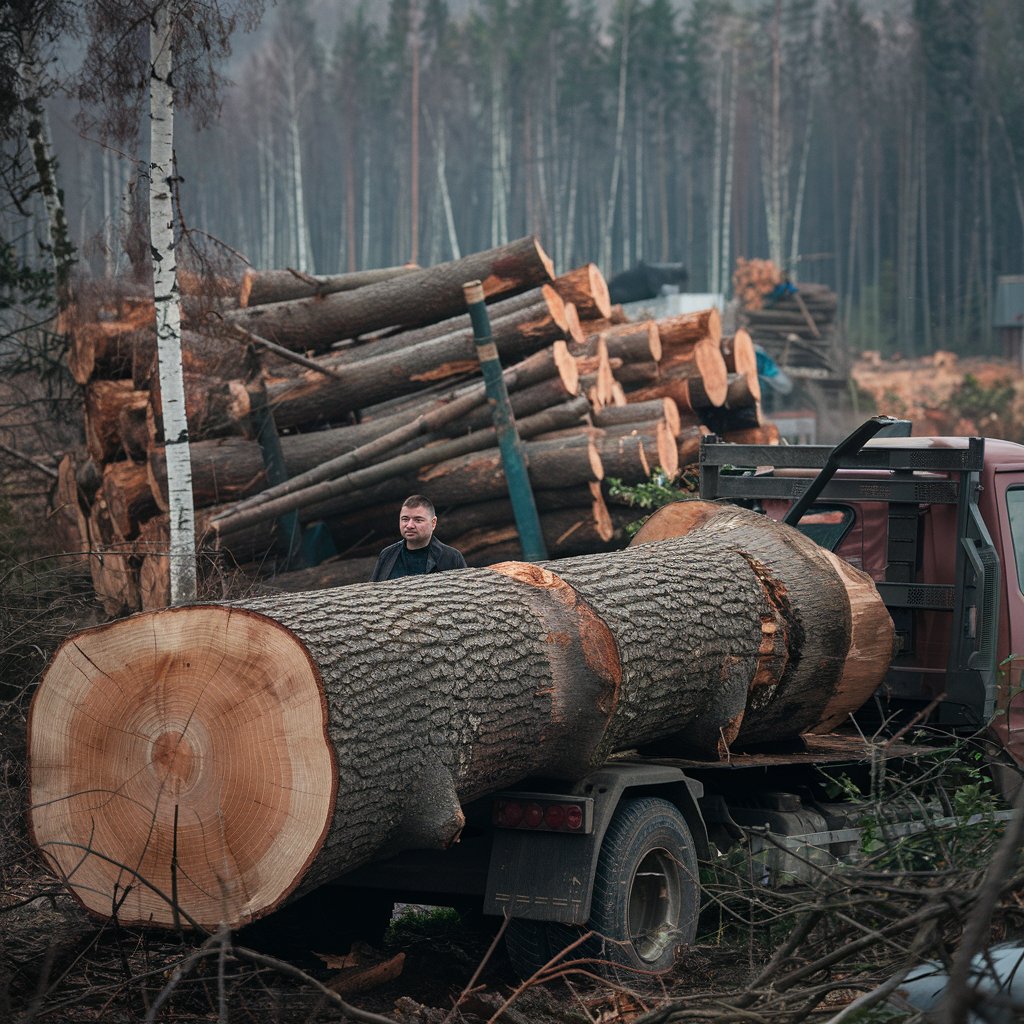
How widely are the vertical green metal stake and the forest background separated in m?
39.9

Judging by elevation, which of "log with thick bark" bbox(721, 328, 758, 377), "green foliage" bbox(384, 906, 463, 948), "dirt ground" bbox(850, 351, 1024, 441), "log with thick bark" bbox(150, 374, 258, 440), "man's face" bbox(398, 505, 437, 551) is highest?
"log with thick bark" bbox(721, 328, 758, 377)

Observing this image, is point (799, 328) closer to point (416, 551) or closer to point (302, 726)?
point (416, 551)

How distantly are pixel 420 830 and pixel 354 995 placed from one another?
37.0 inches

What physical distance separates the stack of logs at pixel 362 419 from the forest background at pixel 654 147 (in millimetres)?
38403

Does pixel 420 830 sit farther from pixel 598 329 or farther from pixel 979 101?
pixel 979 101

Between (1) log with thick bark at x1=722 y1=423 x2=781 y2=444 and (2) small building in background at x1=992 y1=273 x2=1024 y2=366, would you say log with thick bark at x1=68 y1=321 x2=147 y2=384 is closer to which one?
(1) log with thick bark at x1=722 y1=423 x2=781 y2=444

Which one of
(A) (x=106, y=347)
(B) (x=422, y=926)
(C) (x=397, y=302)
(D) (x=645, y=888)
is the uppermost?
(C) (x=397, y=302)

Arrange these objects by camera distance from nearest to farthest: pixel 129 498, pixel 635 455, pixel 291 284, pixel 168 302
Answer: pixel 168 302 < pixel 635 455 < pixel 129 498 < pixel 291 284

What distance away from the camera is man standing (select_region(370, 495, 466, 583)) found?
23.5ft

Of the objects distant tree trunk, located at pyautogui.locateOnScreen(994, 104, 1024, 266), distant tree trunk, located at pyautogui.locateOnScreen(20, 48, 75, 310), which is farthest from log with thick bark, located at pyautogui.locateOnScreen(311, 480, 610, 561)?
distant tree trunk, located at pyautogui.locateOnScreen(994, 104, 1024, 266)

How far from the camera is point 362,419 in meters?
12.5

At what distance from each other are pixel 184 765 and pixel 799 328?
3385 centimetres

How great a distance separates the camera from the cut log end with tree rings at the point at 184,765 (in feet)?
13.9

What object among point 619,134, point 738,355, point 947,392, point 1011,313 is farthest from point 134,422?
point 619,134
